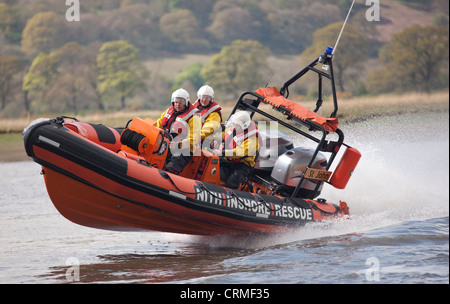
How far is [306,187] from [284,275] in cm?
202

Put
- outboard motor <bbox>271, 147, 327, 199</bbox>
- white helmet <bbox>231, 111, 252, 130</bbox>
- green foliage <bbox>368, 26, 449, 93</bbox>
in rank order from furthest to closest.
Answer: green foliage <bbox>368, 26, 449, 93</bbox>
outboard motor <bbox>271, 147, 327, 199</bbox>
white helmet <bbox>231, 111, 252, 130</bbox>

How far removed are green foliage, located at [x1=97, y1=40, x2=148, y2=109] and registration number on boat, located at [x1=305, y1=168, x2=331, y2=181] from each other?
84.0ft

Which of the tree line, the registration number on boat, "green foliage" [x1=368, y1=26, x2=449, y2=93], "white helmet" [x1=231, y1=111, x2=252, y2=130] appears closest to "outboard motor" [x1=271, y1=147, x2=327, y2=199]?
the registration number on boat

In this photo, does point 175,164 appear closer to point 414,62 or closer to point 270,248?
point 270,248

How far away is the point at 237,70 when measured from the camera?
1283 inches

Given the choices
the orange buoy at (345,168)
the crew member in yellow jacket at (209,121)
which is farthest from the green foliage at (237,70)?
the crew member in yellow jacket at (209,121)

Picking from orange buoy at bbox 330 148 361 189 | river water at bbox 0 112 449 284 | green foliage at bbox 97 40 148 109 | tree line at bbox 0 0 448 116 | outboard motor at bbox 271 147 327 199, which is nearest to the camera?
river water at bbox 0 112 449 284

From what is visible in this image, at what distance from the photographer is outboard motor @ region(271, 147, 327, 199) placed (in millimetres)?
7105

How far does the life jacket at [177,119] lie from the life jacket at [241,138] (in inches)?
18.2

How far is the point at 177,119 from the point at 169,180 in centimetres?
85

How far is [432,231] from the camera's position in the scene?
7.02m

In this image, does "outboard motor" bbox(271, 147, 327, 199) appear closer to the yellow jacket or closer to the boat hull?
the boat hull
